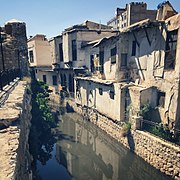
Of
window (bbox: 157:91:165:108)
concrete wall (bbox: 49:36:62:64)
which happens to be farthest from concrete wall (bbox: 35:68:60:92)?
window (bbox: 157:91:165:108)

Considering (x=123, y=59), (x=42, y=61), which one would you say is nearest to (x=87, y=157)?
(x=123, y=59)

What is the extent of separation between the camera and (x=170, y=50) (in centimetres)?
1191

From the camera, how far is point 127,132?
523 inches

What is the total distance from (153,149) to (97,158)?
14.8 ft

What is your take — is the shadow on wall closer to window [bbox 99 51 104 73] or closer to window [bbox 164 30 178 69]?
window [bbox 164 30 178 69]

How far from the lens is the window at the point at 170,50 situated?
38.5 feet

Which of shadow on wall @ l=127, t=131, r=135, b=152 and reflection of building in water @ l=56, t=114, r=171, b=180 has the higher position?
shadow on wall @ l=127, t=131, r=135, b=152

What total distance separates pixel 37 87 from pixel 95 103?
656cm

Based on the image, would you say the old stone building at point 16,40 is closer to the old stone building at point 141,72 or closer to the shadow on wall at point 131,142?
the old stone building at point 141,72

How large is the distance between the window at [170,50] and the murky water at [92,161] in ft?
22.6

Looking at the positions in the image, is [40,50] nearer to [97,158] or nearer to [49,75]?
[49,75]

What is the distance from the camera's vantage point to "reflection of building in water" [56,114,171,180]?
11320 mm

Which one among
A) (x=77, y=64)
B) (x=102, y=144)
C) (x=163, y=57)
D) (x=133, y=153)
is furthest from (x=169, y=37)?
(x=77, y=64)

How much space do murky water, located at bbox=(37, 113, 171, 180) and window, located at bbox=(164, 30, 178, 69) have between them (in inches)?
271
